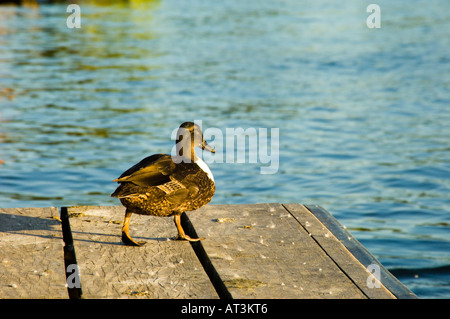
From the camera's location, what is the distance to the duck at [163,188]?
429 centimetres

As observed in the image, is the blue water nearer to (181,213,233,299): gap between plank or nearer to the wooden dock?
the wooden dock

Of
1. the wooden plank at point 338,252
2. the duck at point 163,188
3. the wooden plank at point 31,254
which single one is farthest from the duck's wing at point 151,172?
the wooden plank at point 338,252

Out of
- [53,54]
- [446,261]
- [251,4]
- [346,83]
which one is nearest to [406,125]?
[346,83]

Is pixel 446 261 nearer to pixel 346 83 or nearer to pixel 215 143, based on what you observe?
pixel 215 143

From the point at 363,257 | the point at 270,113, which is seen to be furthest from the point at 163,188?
the point at 270,113

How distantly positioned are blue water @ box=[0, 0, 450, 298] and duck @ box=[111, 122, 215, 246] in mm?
3275

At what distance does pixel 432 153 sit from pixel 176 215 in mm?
7523

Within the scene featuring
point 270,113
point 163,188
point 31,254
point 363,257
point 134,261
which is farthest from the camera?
point 270,113

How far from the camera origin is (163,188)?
4.35 metres

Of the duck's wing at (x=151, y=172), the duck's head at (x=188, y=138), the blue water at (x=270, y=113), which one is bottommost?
the blue water at (x=270, y=113)

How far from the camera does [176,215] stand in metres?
4.49

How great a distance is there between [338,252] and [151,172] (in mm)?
1338

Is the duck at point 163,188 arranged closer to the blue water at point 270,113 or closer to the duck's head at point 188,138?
the duck's head at point 188,138

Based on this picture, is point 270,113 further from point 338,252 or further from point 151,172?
point 338,252
